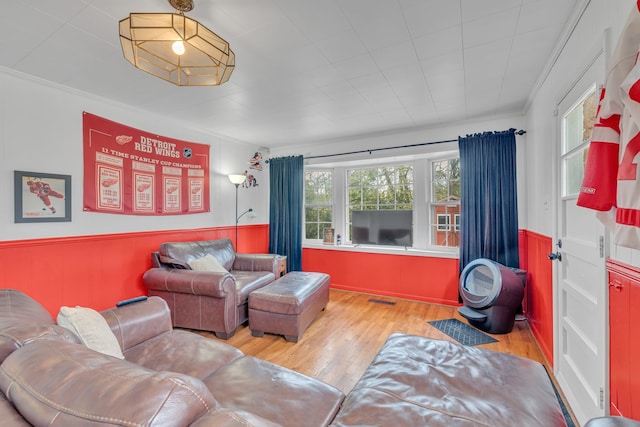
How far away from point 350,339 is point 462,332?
1.16 m

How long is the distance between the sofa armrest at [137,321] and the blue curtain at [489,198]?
10.6 ft

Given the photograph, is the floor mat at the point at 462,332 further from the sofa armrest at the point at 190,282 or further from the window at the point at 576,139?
the sofa armrest at the point at 190,282

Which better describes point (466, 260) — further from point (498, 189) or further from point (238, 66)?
point (238, 66)

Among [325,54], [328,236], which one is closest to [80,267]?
[325,54]

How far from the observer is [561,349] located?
6.28ft

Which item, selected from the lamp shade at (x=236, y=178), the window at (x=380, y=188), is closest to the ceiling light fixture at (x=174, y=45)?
the lamp shade at (x=236, y=178)

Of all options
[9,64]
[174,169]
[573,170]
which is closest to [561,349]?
[573,170]

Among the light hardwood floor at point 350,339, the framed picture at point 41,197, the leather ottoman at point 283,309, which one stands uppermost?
the framed picture at point 41,197

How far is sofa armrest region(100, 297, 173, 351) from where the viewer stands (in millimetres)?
1559

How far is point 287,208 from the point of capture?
14.8 feet

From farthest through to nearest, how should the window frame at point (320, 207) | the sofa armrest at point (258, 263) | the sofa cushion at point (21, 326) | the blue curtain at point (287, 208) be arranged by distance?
the window frame at point (320, 207) < the blue curtain at point (287, 208) < the sofa armrest at point (258, 263) < the sofa cushion at point (21, 326)

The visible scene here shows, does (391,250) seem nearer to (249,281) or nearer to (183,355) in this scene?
(249,281)

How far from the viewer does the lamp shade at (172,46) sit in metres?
1.38

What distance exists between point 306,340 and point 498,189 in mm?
2767
